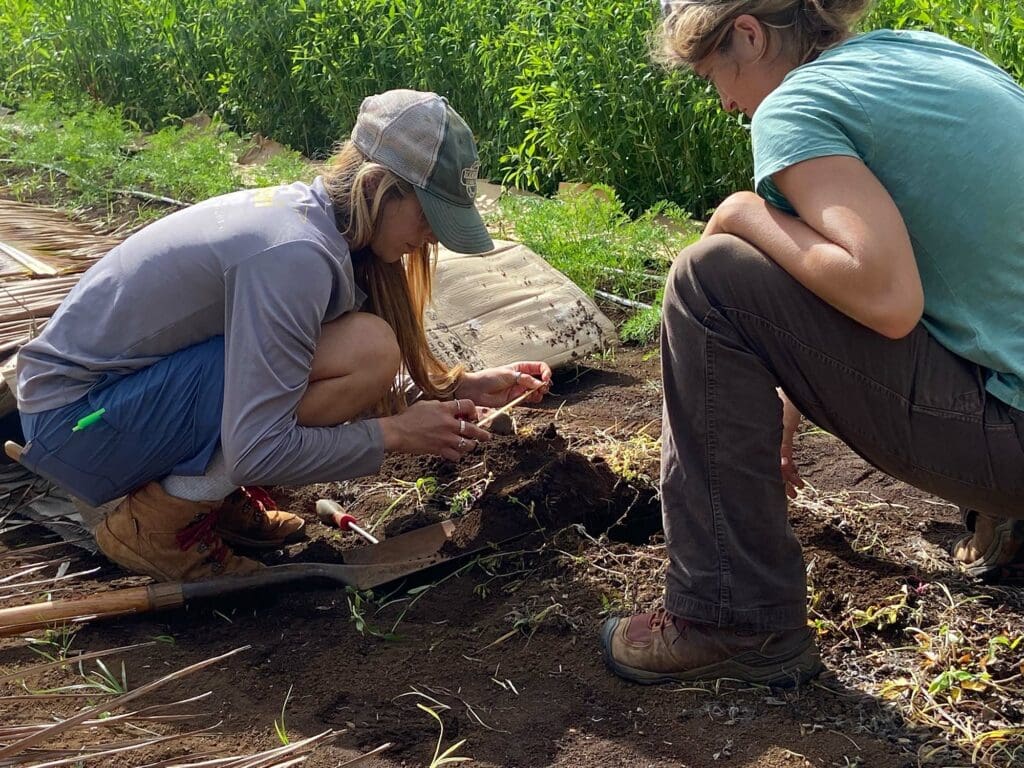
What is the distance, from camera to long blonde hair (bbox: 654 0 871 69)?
1955 millimetres

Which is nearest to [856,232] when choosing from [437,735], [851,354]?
[851,354]

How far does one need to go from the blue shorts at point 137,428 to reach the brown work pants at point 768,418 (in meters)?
1.05

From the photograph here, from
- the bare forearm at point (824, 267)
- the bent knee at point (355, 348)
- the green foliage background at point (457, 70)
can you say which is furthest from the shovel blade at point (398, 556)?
the green foliage background at point (457, 70)

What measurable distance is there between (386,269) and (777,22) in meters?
1.04

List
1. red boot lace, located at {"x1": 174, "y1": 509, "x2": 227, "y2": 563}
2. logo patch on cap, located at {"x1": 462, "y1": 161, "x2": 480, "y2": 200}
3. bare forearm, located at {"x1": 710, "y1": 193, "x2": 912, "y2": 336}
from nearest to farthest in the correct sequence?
bare forearm, located at {"x1": 710, "y1": 193, "x2": 912, "y2": 336} < logo patch on cap, located at {"x1": 462, "y1": 161, "x2": 480, "y2": 200} < red boot lace, located at {"x1": 174, "y1": 509, "x2": 227, "y2": 563}

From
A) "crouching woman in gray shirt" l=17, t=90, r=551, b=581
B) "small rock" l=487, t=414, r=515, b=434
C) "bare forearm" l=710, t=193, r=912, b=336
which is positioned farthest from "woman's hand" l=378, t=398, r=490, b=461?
"bare forearm" l=710, t=193, r=912, b=336

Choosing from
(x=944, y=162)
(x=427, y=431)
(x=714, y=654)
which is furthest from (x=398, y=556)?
(x=944, y=162)

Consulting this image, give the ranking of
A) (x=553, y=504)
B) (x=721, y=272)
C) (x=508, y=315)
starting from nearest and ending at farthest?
(x=721, y=272) → (x=553, y=504) → (x=508, y=315)

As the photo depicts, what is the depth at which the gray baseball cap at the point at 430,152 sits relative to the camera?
235cm

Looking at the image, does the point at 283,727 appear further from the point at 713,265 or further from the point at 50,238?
the point at 50,238

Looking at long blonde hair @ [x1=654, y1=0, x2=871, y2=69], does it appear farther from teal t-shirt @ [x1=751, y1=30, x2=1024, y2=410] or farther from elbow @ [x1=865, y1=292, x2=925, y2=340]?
elbow @ [x1=865, y1=292, x2=925, y2=340]

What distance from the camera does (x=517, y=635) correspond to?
7.78ft

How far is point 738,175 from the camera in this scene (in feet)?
17.2

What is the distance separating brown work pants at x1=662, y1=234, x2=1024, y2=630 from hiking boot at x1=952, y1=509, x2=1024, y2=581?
0.39 metres
